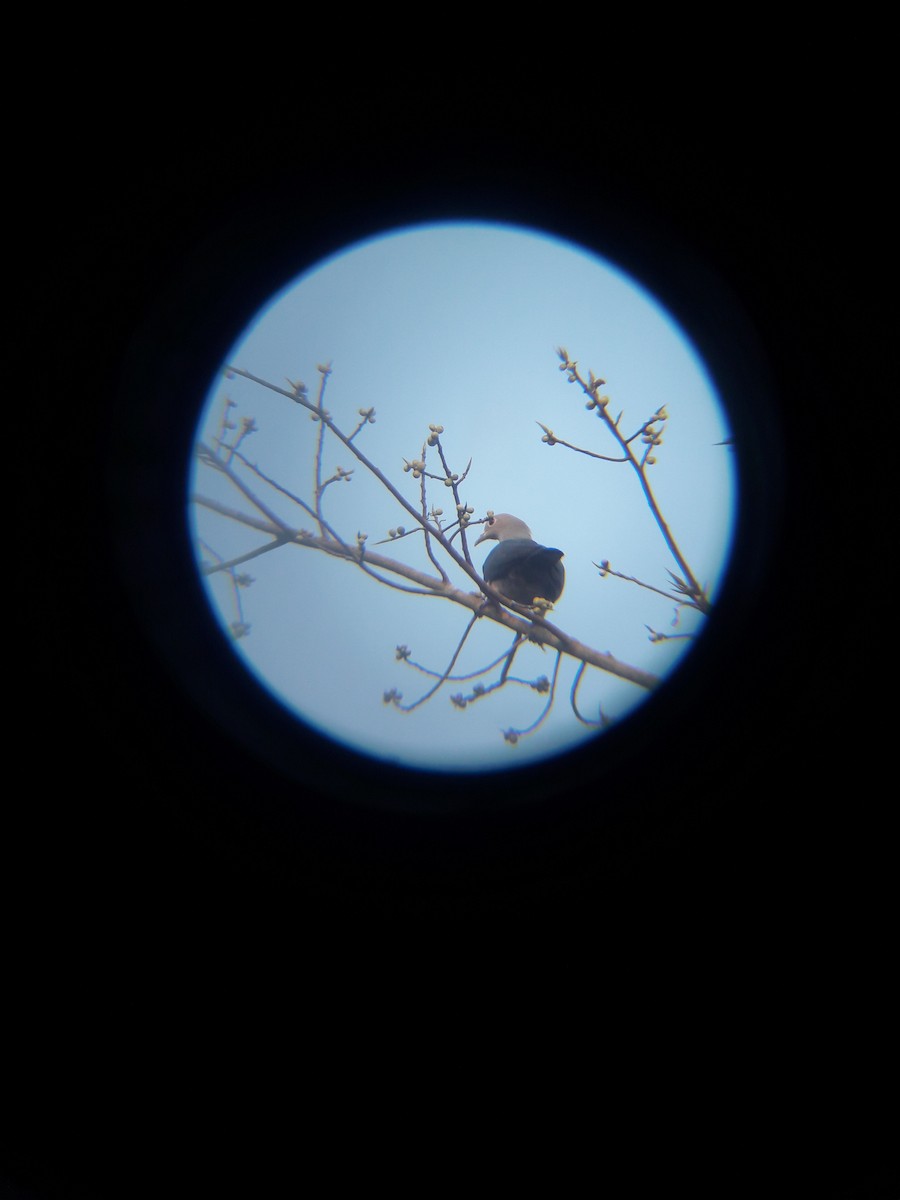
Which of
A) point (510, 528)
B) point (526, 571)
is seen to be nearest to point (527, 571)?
point (526, 571)

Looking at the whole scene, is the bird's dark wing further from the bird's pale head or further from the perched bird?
the bird's pale head

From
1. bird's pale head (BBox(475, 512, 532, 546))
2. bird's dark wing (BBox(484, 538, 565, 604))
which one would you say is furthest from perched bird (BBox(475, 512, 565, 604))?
bird's pale head (BBox(475, 512, 532, 546))

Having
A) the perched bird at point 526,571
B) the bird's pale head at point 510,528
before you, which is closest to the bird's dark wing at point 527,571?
the perched bird at point 526,571

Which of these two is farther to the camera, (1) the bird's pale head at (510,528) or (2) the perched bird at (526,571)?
(1) the bird's pale head at (510,528)

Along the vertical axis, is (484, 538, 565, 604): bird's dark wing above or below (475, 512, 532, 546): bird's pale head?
below

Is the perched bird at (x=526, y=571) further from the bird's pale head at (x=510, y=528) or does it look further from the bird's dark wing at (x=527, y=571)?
the bird's pale head at (x=510, y=528)

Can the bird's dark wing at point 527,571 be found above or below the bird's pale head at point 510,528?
below

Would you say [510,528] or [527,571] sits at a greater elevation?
[510,528]

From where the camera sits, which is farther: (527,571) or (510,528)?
(510,528)

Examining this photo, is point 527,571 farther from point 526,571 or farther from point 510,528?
point 510,528
